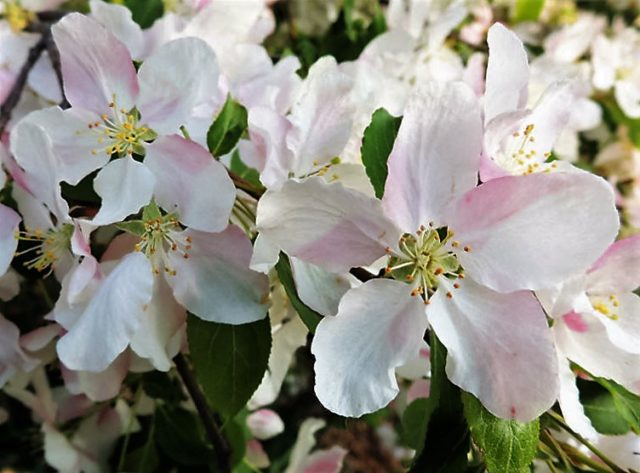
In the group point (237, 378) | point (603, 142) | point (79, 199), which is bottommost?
point (603, 142)

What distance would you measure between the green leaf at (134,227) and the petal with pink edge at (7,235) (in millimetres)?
85

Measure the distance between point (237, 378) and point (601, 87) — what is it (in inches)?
36.7

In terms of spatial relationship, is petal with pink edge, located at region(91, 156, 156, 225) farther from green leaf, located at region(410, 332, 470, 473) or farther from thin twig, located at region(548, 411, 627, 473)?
thin twig, located at region(548, 411, 627, 473)

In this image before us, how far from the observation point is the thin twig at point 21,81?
695 mm

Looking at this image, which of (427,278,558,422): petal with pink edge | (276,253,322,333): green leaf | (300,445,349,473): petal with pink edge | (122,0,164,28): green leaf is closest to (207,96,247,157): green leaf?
(276,253,322,333): green leaf

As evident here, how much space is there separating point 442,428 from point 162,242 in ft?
0.80

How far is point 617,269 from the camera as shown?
561mm

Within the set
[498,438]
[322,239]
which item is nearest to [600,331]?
[498,438]

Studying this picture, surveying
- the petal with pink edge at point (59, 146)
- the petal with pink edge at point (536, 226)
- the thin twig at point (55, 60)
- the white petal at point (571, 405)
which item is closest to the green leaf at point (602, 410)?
the white petal at point (571, 405)

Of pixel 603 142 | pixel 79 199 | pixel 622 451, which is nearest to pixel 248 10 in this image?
pixel 79 199

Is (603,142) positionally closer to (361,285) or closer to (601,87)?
(601,87)

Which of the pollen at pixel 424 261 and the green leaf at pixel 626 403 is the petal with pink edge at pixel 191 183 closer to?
the pollen at pixel 424 261

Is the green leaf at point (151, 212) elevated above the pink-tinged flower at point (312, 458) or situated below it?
above

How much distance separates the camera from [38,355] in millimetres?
690
